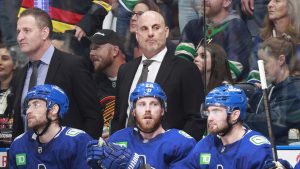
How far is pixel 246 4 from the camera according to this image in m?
8.55

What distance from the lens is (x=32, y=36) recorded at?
7.97 metres

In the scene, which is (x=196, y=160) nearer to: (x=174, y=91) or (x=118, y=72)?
(x=174, y=91)

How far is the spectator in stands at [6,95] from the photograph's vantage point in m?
9.11

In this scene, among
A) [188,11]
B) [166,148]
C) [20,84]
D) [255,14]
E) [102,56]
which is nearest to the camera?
[166,148]

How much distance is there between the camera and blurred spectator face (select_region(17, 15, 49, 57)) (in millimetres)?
7957

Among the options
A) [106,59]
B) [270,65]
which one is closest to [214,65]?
[270,65]

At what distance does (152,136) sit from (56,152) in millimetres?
722

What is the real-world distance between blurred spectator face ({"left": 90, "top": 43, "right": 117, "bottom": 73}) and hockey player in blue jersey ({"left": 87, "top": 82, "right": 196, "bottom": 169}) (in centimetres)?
146

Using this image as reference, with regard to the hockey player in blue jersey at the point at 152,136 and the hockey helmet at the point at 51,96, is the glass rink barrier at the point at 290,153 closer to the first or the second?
the hockey player in blue jersey at the point at 152,136

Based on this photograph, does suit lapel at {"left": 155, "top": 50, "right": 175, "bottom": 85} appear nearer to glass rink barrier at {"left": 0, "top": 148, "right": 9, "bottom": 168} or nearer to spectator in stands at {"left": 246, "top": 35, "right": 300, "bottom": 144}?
spectator in stands at {"left": 246, "top": 35, "right": 300, "bottom": 144}

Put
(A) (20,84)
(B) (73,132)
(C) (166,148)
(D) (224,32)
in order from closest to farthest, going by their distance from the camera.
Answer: (C) (166,148) < (B) (73,132) < (A) (20,84) < (D) (224,32)

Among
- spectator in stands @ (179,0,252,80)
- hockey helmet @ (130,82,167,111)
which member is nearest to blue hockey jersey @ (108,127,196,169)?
hockey helmet @ (130,82,167,111)

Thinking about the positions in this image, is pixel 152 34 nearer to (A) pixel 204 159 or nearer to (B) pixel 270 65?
(B) pixel 270 65

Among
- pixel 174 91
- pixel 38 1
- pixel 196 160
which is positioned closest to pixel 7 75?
pixel 38 1
